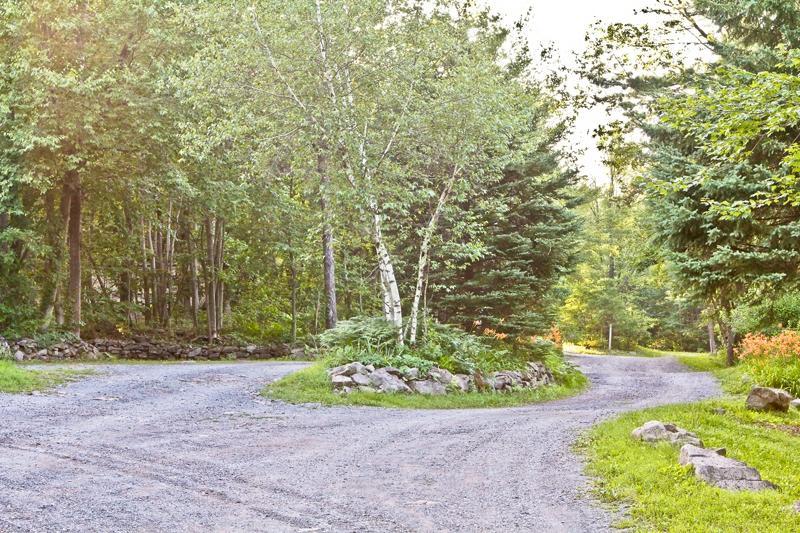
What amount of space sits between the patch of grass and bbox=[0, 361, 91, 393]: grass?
938cm

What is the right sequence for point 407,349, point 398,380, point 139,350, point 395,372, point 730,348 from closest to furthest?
point 398,380 < point 395,372 < point 407,349 < point 139,350 < point 730,348

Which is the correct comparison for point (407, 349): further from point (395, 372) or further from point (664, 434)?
point (664, 434)

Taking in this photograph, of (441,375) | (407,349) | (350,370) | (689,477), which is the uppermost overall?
(407,349)

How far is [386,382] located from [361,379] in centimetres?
48

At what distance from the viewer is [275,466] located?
7047mm

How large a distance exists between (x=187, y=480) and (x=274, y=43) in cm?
1018

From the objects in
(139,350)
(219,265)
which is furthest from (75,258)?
(219,265)

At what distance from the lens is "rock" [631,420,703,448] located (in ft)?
25.6

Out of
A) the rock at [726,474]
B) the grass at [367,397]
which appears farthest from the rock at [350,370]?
the rock at [726,474]

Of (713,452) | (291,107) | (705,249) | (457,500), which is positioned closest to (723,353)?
(705,249)

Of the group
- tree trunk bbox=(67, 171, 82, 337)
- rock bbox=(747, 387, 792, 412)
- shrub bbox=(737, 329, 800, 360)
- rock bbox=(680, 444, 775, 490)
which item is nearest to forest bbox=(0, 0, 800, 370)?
tree trunk bbox=(67, 171, 82, 337)

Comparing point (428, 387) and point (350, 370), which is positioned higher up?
point (350, 370)

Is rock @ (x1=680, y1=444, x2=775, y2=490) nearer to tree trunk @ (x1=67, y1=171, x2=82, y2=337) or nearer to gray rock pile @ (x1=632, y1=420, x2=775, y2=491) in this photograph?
gray rock pile @ (x1=632, y1=420, x2=775, y2=491)

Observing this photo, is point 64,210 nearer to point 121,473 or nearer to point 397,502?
point 121,473
